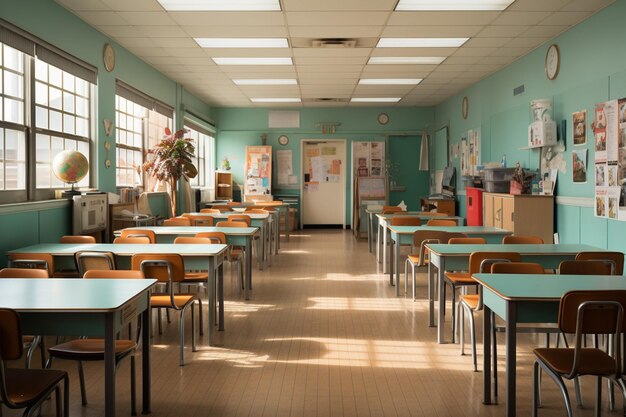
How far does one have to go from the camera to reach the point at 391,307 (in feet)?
21.2

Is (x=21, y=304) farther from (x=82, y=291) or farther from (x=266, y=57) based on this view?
(x=266, y=57)

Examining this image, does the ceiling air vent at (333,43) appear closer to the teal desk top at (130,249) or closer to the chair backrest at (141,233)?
the chair backrest at (141,233)

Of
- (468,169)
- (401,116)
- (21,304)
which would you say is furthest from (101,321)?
(401,116)

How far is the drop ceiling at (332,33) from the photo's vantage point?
6727 millimetres

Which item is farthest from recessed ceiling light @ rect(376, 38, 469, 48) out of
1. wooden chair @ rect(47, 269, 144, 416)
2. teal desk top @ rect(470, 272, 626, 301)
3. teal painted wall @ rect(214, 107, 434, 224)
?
teal painted wall @ rect(214, 107, 434, 224)

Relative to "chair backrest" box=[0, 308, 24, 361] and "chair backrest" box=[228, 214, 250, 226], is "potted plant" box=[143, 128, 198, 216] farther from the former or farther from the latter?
"chair backrest" box=[0, 308, 24, 361]

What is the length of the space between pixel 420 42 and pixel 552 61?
173cm

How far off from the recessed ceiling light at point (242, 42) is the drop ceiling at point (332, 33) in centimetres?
16

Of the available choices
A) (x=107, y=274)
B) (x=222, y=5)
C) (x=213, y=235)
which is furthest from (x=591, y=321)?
(x=222, y=5)

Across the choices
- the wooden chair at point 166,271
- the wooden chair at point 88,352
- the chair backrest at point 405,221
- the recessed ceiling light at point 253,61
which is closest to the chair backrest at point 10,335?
the wooden chair at point 88,352

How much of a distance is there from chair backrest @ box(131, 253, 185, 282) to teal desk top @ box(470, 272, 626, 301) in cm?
217

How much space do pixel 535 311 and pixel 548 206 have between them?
5.32m

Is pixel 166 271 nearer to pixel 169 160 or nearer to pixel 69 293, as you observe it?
pixel 69 293

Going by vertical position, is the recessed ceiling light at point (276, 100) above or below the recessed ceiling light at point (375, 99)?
above
